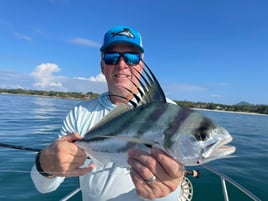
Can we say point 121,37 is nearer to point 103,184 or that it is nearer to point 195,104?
point 103,184

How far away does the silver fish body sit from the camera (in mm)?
2004

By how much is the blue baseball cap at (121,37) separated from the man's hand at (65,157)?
1524 mm

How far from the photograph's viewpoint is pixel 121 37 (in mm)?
3781

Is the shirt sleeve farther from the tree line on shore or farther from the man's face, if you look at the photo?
the tree line on shore

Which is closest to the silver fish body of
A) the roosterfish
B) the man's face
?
the roosterfish

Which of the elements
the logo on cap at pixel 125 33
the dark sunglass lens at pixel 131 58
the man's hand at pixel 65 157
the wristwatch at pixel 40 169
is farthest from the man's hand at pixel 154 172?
A: the logo on cap at pixel 125 33

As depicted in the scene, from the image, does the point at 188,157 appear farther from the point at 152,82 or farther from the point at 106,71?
the point at 106,71

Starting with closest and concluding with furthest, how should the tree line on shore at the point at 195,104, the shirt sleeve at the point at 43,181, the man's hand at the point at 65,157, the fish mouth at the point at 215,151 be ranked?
1. the fish mouth at the point at 215,151
2. the man's hand at the point at 65,157
3. the shirt sleeve at the point at 43,181
4. the tree line on shore at the point at 195,104

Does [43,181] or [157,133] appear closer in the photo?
[157,133]

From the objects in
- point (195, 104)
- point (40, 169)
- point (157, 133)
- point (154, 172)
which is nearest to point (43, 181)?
point (40, 169)

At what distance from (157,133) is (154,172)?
0.36 metres

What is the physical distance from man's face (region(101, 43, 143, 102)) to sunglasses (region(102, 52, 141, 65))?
36 millimetres

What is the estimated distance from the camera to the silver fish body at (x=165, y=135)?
6.57 ft

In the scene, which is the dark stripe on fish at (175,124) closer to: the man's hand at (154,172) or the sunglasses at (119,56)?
the man's hand at (154,172)
